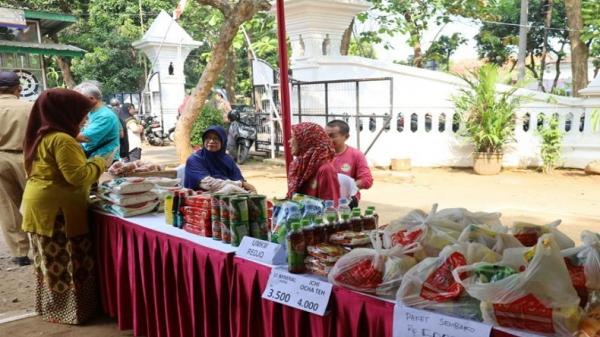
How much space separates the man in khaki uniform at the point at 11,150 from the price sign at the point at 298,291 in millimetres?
2809

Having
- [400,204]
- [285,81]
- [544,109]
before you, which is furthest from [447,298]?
[544,109]

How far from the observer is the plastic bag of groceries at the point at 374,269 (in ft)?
4.72

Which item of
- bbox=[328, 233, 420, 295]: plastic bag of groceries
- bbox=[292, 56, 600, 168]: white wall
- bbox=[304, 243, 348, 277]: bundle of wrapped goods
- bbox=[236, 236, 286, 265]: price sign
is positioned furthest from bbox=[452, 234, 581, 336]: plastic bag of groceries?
bbox=[292, 56, 600, 168]: white wall

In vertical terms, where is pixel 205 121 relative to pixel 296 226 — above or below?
above

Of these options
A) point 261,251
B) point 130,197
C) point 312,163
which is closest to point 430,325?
point 261,251

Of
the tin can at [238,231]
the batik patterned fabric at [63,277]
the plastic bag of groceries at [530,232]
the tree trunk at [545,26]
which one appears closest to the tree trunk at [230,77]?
the tree trunk at [545,26]

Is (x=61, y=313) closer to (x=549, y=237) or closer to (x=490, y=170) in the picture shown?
(x=549, y=237)

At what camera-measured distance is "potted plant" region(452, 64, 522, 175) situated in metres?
7.49

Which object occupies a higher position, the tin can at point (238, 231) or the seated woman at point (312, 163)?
the seated woman at point (312, 163)

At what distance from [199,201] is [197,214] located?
6cm

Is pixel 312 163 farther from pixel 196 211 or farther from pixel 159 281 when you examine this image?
pixel 159 281

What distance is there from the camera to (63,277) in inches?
115

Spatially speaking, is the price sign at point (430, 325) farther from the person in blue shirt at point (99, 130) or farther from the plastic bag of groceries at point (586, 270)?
the person in blue shirt at point (99, 130)

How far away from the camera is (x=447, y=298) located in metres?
1.32
